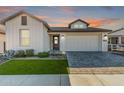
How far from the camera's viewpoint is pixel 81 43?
20453 mm

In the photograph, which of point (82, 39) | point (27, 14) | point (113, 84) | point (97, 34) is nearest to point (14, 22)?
point (27, 14)

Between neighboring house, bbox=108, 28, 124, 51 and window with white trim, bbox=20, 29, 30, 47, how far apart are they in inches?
376

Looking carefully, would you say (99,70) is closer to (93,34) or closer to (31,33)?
(31,33)

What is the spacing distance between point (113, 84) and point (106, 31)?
13969 millimetres

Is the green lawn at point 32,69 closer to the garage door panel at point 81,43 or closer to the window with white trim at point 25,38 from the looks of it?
the window with white trim at point 25,38

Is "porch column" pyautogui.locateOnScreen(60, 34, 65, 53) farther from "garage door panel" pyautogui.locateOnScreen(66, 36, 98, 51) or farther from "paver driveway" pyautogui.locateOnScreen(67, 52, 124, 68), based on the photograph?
"paver driveway" pyautogui.locateOnScreen(67, 52, 124, 68)

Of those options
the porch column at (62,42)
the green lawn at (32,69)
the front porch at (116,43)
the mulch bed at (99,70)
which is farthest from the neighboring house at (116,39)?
the mulch bed at (99,70)

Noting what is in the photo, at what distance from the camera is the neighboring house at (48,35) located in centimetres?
1788

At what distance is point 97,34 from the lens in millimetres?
20609

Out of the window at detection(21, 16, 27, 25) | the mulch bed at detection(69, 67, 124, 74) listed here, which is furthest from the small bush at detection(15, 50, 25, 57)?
the mulch bed at detection(69, 67, 124, 74)

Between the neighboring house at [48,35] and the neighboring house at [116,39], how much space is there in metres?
2.22

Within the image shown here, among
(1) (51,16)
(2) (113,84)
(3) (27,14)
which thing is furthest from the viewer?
(1) (51,16)

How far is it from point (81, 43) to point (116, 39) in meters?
6.15
